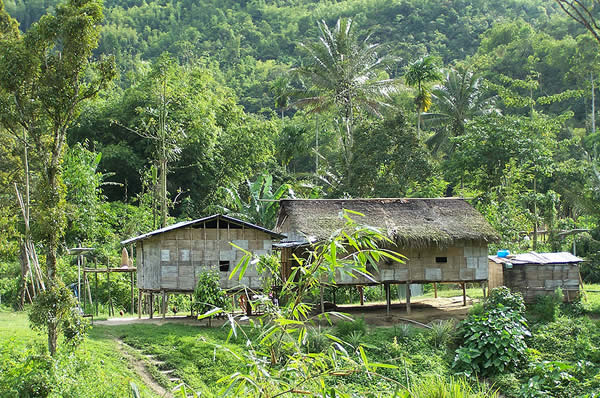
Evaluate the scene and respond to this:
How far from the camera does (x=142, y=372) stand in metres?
14.5

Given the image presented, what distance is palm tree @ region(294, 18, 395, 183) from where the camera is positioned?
32.0 metres

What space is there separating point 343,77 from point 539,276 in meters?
14.7

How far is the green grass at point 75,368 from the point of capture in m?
11.6

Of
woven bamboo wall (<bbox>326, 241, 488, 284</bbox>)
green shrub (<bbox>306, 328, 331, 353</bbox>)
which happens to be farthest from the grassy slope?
woven bamboo wall (<bbox>326, 241, 488, 284</bbox>)

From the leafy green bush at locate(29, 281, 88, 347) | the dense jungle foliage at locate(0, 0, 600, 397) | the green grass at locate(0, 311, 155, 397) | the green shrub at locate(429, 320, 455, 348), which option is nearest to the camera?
the green grass at locate(0, 311, 155, 397)

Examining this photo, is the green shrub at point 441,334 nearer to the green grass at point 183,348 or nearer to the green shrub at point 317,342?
the green shrub at point 317,342

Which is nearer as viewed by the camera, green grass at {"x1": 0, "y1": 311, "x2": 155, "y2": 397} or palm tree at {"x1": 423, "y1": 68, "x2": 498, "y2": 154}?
green grass at {"x1": 0, "y1": 311, "x2": 155, "y2": 397}

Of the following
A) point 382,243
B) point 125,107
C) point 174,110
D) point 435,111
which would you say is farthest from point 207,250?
point 435,111

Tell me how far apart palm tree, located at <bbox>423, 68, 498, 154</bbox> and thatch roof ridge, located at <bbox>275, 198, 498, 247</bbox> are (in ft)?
48.7

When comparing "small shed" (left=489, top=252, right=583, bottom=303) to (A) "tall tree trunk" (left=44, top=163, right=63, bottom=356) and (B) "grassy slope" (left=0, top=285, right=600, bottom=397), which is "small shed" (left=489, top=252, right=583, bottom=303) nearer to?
(B) "grassy slope" (left=0, top=285, right=600, bottom=397)

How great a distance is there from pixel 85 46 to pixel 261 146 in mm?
20614

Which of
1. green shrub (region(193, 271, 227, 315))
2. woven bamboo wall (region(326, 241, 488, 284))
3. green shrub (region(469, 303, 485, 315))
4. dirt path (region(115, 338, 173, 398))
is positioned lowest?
dirt path (region(115, 338, 173, 398))

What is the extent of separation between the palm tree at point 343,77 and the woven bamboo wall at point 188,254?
1344 centimetres

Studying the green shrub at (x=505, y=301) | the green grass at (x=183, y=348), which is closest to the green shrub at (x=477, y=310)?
the green shrub at (x=505, y=301)
